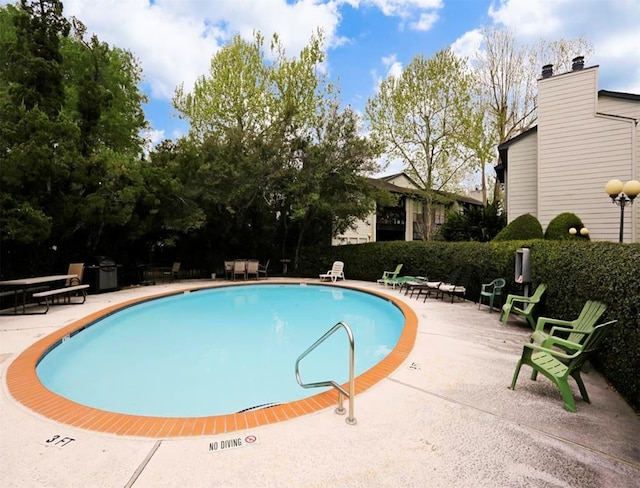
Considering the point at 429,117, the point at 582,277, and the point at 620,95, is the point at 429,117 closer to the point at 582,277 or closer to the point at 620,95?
the point at 620,95

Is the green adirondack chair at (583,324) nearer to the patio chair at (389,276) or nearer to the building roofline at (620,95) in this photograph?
the patio chair at (389,276)

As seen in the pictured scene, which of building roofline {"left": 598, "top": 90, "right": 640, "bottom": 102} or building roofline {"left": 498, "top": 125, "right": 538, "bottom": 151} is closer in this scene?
building roofline {"left": 598, "top": 90, "right": 640, "bottom": 102}

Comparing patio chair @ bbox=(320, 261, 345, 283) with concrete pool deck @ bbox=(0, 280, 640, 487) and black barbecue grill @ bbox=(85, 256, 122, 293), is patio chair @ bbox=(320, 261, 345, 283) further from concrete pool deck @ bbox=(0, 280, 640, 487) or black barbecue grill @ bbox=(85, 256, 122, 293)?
concrete pool deck @ bbox=(0, 280, 640, 487)

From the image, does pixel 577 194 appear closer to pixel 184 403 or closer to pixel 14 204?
pixel 184 403

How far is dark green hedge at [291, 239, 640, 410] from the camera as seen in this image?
11.6 feet

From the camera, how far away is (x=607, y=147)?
10.1 meters

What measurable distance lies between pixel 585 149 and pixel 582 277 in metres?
7.82

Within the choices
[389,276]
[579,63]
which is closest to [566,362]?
[389,276]

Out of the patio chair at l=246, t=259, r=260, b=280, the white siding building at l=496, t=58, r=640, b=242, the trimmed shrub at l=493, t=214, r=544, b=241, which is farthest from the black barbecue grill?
the white siding building at l=496, t=58, r=640, b=242

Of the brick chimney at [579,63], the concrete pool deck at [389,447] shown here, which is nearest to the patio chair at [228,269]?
the concrete pool deck at [389,447]

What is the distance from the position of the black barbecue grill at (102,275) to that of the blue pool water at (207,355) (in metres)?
2.28

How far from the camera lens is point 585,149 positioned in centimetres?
1045

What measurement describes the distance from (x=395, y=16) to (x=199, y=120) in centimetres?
1075

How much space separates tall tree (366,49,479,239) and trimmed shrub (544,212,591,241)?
10.1 meters
